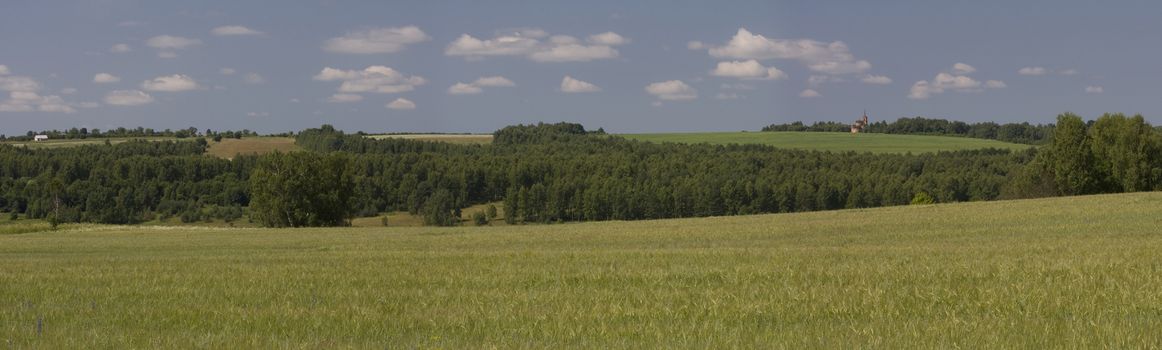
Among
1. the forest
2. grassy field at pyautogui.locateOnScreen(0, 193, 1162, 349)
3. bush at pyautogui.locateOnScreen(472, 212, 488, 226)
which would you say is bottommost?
bush at pyautogui.locateOnScreen(472, 212, 488, 226)

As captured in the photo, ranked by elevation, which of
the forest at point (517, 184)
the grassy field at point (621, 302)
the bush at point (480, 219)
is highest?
the grassy field at point (621, 302)

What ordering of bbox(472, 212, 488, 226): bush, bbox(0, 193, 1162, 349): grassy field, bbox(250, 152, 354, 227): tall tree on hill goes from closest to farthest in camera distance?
bbox(0, 193, 1162, 349): grassy field < bbox(250, 152, 354, 227): tall tree on hill < bbox(472, 212, 488, 226): bush

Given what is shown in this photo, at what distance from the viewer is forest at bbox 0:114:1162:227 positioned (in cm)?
8631

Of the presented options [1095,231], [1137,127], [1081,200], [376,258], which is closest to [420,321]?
[376,258]

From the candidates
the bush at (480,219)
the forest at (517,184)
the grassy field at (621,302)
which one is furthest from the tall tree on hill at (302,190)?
the grassy field at (621,302)

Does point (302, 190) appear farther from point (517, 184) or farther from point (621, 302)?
point (621, 302)

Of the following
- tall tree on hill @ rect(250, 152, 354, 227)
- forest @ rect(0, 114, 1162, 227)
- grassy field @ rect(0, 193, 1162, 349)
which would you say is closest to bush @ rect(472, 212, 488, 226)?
forest @ rect(0, 114, 1162, 227)

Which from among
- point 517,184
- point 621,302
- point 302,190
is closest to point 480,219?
point 517,184

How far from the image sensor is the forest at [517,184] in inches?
3398

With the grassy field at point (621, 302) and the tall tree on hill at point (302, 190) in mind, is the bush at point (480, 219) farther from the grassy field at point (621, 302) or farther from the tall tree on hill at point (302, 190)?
the grassy field at point (621, 302)

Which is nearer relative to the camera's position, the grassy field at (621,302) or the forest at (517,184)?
the grassy field at (621,302)

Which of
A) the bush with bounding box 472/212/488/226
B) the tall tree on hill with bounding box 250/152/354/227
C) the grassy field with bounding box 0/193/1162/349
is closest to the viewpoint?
the grassy field with bounding box 0/193/1162/349

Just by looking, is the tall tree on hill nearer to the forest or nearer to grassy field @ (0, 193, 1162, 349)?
the forest

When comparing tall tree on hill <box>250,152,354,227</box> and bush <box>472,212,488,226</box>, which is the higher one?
tall tree on hill <box>250,152,354,227</box>
